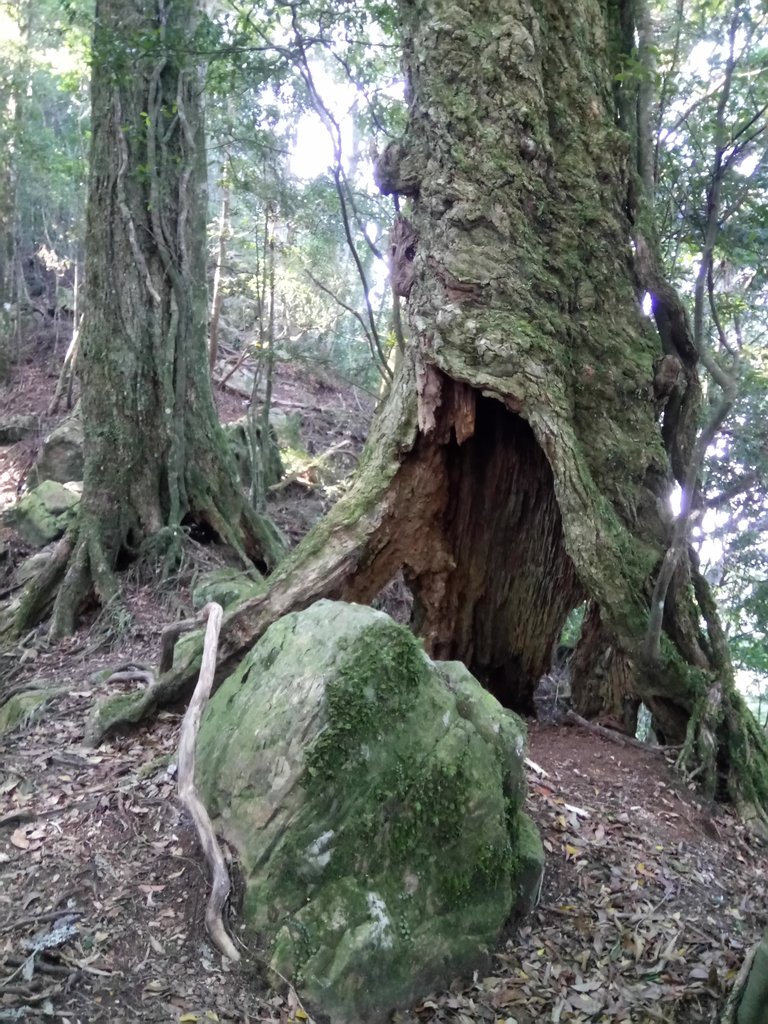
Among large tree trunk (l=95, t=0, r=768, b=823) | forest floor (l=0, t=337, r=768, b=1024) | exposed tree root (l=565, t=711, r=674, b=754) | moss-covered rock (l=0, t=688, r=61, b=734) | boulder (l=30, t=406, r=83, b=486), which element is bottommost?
moss-covered rock (l=0, t=688, r=61, b=734)

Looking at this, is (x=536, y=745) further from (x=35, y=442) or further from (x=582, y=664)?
(x=35, y=442)

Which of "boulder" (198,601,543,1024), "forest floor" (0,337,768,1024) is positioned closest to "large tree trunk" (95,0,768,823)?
"forest floor" (0,337,768,1024)

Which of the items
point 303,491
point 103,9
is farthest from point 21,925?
point 303,491

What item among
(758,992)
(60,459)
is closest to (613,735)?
(758,992)

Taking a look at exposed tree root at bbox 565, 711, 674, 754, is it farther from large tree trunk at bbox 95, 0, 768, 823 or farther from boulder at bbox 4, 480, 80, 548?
boulder at bbox 4, 480, 80, 548

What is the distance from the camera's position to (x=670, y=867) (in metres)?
3.80

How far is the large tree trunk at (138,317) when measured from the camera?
7.39 m

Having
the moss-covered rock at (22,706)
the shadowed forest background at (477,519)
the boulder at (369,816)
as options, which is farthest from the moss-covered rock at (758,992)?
the moss-covered rock at (22,706)

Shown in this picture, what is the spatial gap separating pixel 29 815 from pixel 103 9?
22.9ft

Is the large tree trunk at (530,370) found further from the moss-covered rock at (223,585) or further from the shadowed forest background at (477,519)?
the moss-covered rock at (223,585)

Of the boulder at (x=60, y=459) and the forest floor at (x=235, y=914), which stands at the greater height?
the boulder at (x=60, y=459)

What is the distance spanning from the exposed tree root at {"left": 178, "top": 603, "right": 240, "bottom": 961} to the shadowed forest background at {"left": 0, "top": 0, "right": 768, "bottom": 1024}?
0.08 m

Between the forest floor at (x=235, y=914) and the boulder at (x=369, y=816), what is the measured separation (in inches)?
6.1

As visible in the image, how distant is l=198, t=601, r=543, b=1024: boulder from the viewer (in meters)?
2.93
